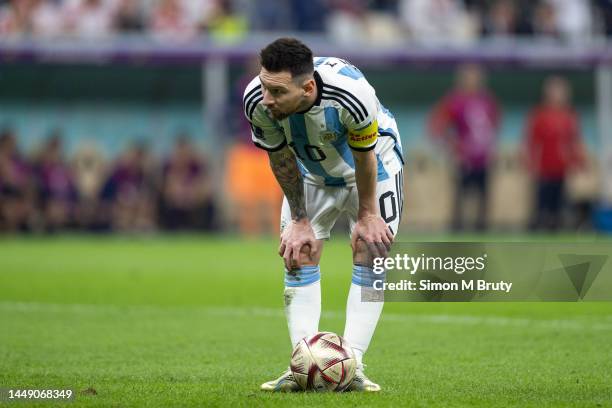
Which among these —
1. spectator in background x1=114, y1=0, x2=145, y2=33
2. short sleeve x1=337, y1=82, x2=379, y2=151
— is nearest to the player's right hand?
short sleeve x1=337, y1=82, x2=379, y2=151

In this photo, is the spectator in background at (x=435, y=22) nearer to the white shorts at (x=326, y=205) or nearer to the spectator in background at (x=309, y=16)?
the spectator in background at (x=309, y=16)

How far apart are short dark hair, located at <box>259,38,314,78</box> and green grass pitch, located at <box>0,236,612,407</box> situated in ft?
5.38

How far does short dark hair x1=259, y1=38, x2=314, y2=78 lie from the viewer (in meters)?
6.00

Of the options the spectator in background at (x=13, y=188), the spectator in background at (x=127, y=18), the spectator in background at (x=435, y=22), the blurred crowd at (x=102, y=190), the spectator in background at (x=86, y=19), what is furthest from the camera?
the spectator in background at (x=435, y=22)

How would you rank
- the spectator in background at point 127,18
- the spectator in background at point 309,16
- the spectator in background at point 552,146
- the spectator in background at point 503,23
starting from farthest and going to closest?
the spectator in background at point 503,23 → the spectator in background at point 309,16 → the spectator in background at point 127,18 → the spectator in background at point 552,146

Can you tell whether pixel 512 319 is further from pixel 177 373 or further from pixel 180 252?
pixel 180 252

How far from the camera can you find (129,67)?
947 inches

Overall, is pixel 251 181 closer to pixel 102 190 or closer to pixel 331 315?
pixel 102 190

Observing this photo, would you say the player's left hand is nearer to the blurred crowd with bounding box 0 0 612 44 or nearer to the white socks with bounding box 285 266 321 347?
the white socks with bounding box 285 266 321 347

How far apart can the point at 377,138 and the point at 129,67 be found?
18.0 metres

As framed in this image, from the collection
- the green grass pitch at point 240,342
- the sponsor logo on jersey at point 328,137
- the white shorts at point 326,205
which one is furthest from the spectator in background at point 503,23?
the sponsor logo on jersey at point 328,137

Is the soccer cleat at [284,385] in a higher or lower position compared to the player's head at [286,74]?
lower

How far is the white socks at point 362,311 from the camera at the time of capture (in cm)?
661

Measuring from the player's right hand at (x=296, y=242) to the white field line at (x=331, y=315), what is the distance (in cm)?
338
